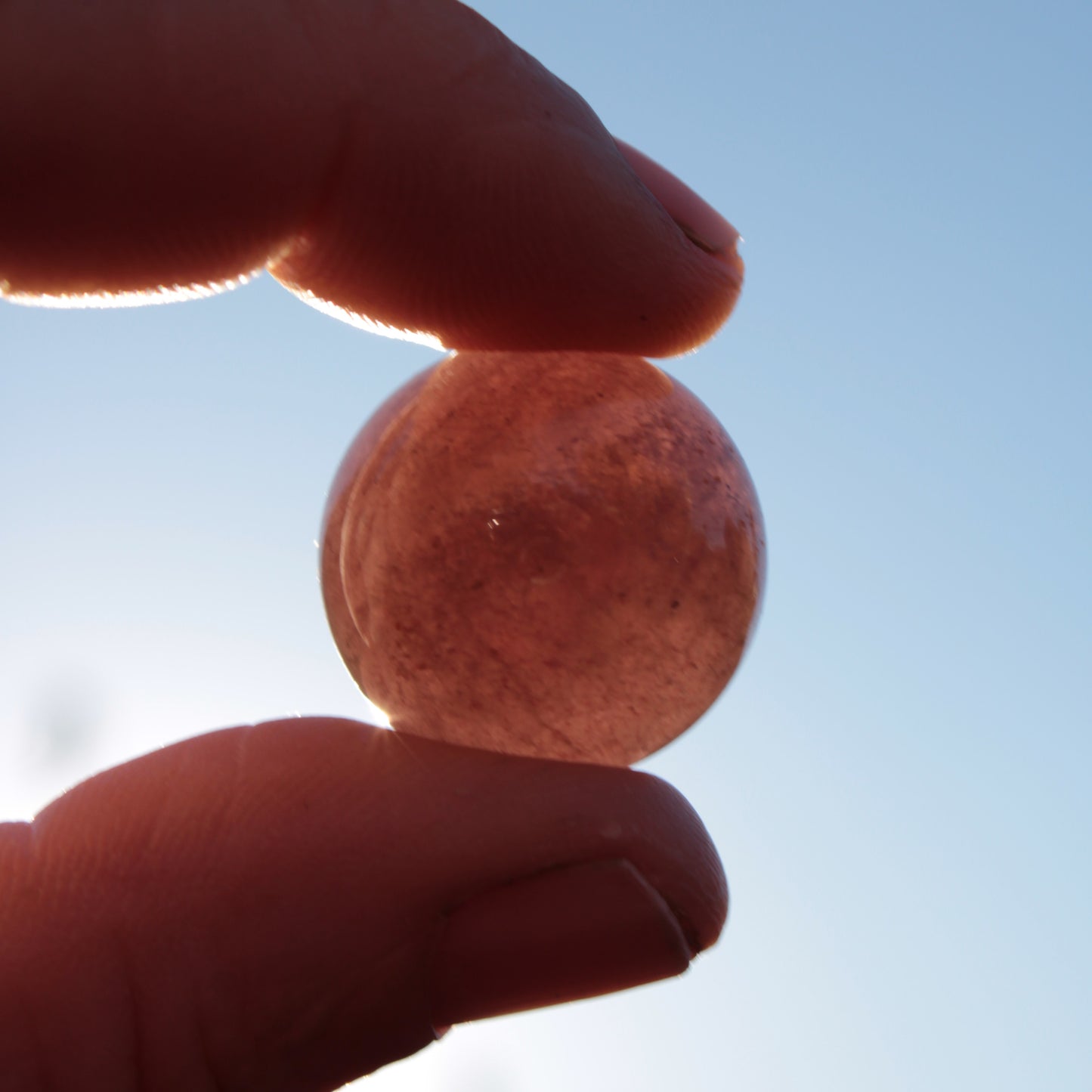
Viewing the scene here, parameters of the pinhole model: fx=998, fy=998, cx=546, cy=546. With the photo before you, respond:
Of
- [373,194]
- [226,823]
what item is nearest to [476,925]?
[226,823]

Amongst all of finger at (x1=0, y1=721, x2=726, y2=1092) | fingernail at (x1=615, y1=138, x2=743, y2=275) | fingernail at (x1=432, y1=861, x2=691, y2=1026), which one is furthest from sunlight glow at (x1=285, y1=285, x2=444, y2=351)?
fingernail at (x1=432, y1=861, x2=691, y2=1026)

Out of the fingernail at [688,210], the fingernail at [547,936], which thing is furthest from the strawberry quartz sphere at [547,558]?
the fingernail at [688,210]

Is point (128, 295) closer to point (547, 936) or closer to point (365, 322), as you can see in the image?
point (365, 322)

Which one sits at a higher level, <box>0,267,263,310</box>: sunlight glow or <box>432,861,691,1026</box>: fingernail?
<box>0,267,263,310</box>: sunlight glow

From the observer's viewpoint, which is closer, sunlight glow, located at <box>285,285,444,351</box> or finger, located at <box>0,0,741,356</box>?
finger, located at <box>0,0,741,356</box>

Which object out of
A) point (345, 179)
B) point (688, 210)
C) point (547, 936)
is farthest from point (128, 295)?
point (547, 936)

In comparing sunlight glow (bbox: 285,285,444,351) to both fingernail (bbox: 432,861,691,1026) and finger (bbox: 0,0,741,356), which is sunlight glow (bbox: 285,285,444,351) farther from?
fingernail (bbox: 432,861,691,1026)

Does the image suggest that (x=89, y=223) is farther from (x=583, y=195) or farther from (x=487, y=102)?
(x=583, y=195)
